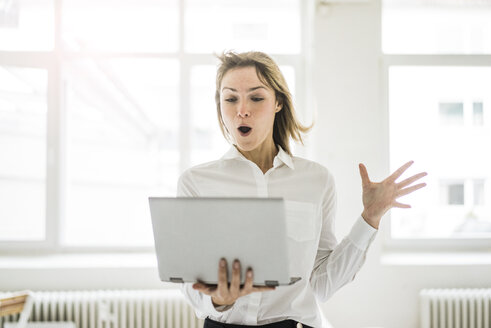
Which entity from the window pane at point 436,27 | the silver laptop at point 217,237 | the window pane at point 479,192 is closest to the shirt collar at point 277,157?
the silver laptop at point 217,237

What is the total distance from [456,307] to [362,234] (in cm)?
188

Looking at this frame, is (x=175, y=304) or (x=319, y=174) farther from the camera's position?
(x=175, y=304)

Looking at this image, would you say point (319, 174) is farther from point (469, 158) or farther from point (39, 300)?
point (469, 158)

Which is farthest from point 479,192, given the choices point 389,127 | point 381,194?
point 381,194

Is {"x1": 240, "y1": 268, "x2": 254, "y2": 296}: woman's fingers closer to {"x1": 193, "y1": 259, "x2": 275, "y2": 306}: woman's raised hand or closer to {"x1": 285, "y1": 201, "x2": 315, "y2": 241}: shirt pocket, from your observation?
{"x1": 193, "y1": 259, "x2": 275, "y2": 306}: woman's raised hand

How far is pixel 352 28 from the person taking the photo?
8.64ft

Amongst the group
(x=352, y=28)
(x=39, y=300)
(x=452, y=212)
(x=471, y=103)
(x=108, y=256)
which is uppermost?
(x=352, y=28)

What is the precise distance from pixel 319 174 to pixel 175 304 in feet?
5.51

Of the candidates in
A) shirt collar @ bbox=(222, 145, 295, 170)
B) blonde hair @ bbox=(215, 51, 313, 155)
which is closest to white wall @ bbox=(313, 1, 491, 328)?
blonde hair @ bbox=(215, 51, 313, 155)

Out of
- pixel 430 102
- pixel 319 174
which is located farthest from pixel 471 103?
pixel 319 174

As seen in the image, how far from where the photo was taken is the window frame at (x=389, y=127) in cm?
294

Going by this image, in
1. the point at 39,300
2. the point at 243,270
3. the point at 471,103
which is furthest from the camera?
the point at 471,103

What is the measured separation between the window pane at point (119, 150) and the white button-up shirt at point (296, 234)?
1856mm

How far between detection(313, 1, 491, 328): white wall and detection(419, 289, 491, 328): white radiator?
8 cm
